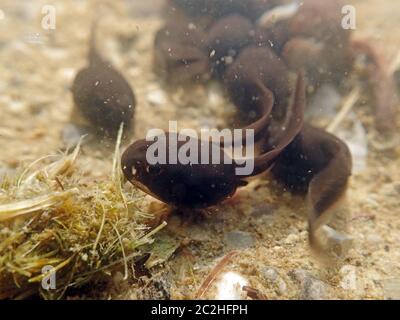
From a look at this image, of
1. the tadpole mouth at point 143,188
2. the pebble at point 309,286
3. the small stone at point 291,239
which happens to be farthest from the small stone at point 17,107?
the pebble at point 309,286

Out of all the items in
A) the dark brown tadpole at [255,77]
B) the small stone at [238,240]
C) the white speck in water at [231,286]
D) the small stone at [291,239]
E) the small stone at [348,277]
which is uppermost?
the dark brown tadpole at [255,77]

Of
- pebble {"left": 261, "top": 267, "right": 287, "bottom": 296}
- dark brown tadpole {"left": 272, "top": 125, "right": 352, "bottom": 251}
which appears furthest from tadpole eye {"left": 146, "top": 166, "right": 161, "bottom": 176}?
dark brown tadpole {"left": 272, "top": 125, "right": 352, "bottom": 251}

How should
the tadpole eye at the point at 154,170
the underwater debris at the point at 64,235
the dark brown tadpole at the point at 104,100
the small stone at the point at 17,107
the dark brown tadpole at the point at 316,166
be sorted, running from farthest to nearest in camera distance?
the small stone at the point at 17,107 → the dark brown tadpole at the point at 104,100 → the dark brown tadpole at the point at 316,166 → the tadpole eye at the point at 154,170 → the underwater debris at the point at 64,235

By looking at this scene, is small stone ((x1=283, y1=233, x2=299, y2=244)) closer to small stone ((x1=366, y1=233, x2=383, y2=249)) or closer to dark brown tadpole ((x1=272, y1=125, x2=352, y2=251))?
dark brown tadpole ((x1=272, y1=125, x2=352, y2=251))

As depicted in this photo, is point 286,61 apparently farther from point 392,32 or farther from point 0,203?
point 0,203

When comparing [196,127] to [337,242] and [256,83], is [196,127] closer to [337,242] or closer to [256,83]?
[256,83]

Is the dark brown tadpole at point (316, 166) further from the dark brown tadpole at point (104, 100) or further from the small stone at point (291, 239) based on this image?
the dark brown tadpole at point (104, 100)
